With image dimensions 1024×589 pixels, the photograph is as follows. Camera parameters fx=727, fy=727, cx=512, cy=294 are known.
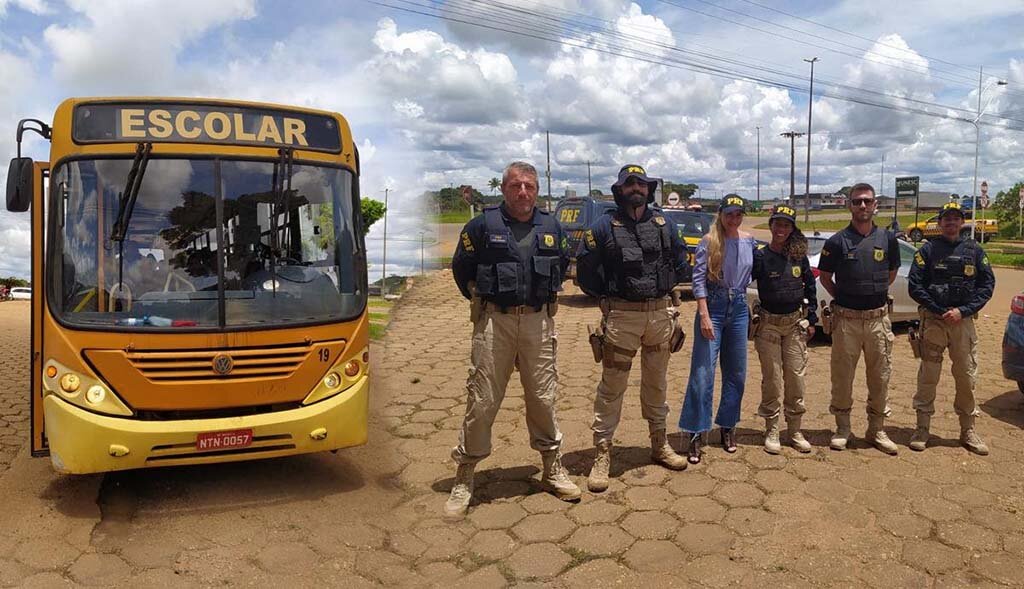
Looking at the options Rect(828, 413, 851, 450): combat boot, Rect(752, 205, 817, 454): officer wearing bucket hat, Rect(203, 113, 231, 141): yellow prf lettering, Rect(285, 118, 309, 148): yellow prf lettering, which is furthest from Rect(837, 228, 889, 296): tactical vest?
Rect(203, 113, 231, 141): yellow prf lettering

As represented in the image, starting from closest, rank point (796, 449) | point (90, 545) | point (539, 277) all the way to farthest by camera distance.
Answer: point (90, 545), point (539, 277), point (796, 449)

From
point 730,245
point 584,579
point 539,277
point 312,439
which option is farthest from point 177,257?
point 730,245

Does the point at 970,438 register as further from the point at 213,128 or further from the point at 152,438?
the point at 213,128

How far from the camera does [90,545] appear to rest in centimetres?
381

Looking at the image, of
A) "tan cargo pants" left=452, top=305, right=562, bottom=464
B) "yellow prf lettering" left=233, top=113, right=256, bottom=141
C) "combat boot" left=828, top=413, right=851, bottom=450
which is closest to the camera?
"tan cargo pants" left=452, top=305, right=562, bottom=464

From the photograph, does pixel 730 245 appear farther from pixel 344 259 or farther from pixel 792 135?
pixel 792 135

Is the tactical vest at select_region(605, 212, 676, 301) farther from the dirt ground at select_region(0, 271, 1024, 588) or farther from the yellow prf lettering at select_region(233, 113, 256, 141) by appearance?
the yellow prf lettering at select_region(233, 113, 256, 141)

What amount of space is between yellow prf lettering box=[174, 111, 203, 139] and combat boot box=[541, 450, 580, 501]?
286cm

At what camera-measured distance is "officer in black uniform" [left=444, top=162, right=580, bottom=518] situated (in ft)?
13.4

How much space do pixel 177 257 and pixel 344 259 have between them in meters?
0.99

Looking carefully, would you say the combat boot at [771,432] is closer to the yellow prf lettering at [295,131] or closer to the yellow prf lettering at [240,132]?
the yellow prf lettering at [295,131]

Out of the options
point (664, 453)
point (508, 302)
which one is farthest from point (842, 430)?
point (508, 302)

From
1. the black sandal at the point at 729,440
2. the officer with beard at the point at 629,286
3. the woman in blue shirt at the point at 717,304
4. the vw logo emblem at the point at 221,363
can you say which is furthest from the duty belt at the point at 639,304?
the vw logo emblem at the point at 221,363

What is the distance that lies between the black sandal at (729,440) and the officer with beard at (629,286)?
851 millimetres
